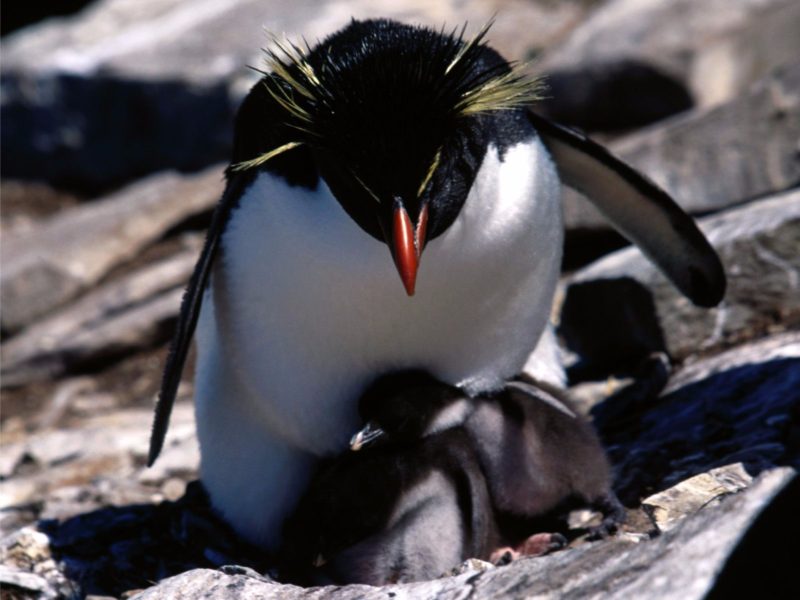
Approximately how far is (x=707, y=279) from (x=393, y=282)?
37.3 inches

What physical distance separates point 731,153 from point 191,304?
6.56 ft

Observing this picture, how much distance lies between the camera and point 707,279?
2.88 m

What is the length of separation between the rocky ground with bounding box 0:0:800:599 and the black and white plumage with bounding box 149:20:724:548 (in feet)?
0.78

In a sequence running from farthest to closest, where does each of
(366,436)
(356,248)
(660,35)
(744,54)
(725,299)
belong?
(660,35)
(744,54)
(725,299)
(366,436)
(356,248)

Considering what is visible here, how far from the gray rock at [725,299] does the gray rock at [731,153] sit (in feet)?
1.39

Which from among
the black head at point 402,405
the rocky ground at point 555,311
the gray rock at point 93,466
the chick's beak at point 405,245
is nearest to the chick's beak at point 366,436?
the black head at point 402,405

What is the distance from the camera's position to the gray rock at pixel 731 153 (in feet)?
12.4

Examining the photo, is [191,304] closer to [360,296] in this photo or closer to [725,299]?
[360,296]

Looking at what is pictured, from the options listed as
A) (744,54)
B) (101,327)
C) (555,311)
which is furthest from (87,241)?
(744,54)

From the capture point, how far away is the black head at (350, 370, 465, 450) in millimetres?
2326

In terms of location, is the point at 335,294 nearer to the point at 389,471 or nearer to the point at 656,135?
the point at 389,471

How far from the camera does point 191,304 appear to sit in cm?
254

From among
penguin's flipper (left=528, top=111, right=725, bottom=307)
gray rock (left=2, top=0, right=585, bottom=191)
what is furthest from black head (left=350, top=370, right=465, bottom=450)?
gray rock (left=2, top=0, right=585, bottom=191)

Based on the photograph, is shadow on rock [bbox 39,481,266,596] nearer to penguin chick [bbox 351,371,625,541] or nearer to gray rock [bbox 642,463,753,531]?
penguin chick [bbox 351,371,625,541]
